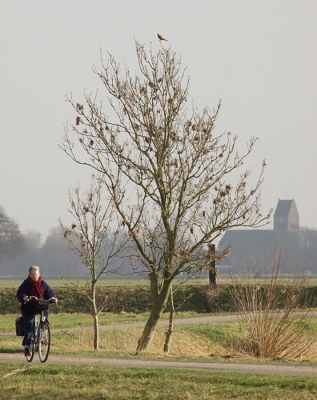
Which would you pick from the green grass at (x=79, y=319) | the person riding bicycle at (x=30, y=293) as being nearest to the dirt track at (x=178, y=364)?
the person riding bicycle at (x=30, y=293)

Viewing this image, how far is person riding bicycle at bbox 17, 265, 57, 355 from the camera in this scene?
14.9m

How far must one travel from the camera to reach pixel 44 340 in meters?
15.2

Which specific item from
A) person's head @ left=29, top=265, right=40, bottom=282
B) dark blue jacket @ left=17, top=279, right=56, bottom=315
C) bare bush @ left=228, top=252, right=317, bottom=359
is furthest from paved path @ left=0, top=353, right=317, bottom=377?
bare bush @ left=228, top=252, right=317, bottom=359

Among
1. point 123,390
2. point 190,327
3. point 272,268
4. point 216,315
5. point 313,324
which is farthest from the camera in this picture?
point 216,315

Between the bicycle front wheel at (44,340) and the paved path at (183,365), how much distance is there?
A: 212 mm

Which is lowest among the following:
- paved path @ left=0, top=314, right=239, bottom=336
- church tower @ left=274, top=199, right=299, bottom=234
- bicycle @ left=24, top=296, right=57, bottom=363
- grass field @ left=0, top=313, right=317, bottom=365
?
grass field @ left=0, top=313, right=317, bottom=365

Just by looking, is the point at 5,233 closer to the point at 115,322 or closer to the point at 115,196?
the point at 115,322

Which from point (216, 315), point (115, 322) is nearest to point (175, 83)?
point (115, 322)

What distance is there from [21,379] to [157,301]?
762cm

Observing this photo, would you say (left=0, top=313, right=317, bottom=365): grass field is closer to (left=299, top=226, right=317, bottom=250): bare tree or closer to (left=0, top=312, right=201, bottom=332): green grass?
(left=0, top=312, right=201, bottom=332): green grass

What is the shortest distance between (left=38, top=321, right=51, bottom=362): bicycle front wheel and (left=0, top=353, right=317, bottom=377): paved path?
0.21 m

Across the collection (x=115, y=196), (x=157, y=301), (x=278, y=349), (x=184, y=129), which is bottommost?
(x=278, y=349)

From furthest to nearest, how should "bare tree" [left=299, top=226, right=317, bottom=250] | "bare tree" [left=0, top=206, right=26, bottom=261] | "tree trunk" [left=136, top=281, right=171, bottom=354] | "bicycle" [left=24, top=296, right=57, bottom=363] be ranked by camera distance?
"bare tree" [left=299, top=226, right=317, bottom=250] → "bare tree" [left=0, top=206, right=26, bottom=261] → "tree trunk" [left=136, top=281, right=171, bottom=354] → "bicycle" [left=24, top=296, right=57, bottom=363]

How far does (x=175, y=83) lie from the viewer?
19.6 m
